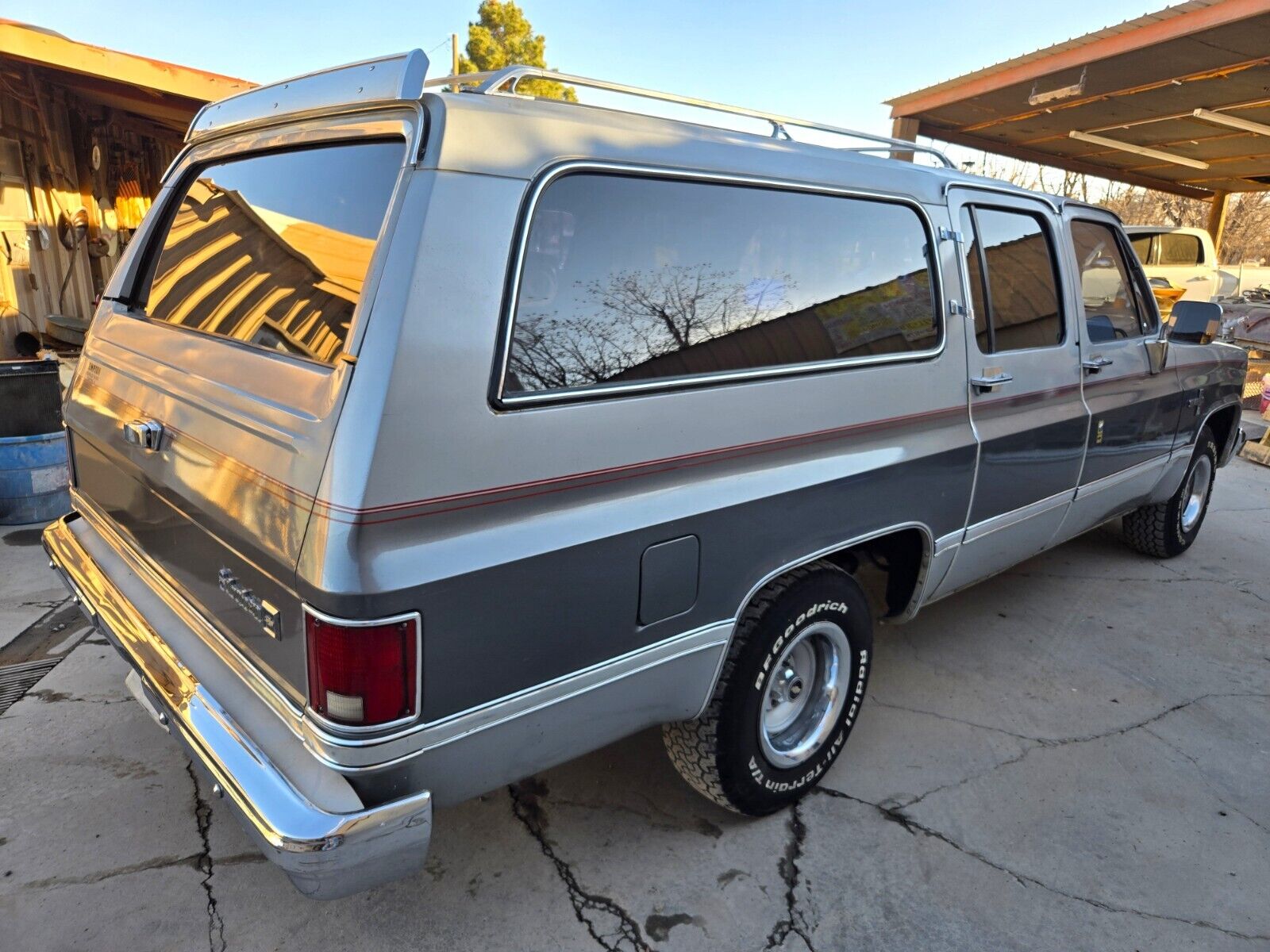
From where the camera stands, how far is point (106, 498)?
104 inches

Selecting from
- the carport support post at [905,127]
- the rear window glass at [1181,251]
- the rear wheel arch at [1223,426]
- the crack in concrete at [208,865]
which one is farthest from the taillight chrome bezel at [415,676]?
the rear window glass at [1181,251]

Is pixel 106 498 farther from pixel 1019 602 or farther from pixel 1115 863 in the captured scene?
pixel 1019 602

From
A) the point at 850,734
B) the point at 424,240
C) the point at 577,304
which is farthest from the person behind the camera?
the point at 850,734

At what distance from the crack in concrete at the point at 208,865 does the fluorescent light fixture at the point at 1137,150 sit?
15.4 meters

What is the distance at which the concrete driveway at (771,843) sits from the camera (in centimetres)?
226

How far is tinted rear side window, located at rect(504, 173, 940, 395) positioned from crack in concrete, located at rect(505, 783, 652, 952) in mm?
1524

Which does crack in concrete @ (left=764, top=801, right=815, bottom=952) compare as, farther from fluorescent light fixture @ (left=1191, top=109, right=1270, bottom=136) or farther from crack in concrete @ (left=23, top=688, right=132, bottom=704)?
fluorescent light fixture @ (left=1191, top=109, right=1270, bottom=136)

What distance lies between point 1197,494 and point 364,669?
18.6ft

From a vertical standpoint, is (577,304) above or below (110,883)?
above

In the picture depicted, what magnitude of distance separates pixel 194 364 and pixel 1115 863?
10.4 feet

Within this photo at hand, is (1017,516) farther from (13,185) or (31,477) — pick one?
(13,185)

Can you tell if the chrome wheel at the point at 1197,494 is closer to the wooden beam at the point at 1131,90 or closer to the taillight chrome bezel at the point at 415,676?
the taillight chrome bezel at the point at 415,676

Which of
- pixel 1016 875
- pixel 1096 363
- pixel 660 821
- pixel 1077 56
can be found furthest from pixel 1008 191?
pixel 1077 56

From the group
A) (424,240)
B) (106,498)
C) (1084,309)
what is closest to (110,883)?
(106,498)
